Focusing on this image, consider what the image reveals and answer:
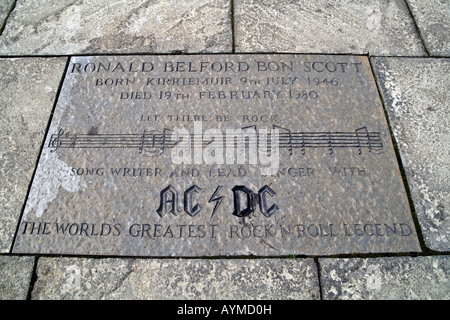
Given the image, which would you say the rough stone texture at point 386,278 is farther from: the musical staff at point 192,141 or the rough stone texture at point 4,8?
the rough stone texture at point 4,8

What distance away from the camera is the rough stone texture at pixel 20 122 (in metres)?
1.97

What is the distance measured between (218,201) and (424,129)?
1465 mm

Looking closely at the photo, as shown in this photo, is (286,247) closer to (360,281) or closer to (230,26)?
(360,281)

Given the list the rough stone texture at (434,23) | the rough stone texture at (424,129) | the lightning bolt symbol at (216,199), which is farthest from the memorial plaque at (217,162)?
the rough stone texture at (434,23)

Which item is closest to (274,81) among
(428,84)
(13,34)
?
(428,84)

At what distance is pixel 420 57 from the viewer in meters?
2.47

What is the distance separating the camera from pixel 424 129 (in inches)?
86.2

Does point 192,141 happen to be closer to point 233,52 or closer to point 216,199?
point 216,199

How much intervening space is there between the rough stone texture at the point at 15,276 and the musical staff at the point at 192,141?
0.69 m

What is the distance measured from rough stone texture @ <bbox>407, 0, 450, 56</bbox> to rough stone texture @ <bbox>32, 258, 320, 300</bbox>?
6.45 feet

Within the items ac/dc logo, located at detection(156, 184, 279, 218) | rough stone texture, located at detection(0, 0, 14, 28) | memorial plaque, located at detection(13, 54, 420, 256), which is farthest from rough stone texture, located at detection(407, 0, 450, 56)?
rough stone texture, located at detection(0, 0, 14, 28)

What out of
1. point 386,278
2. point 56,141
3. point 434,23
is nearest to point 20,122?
point 56,141

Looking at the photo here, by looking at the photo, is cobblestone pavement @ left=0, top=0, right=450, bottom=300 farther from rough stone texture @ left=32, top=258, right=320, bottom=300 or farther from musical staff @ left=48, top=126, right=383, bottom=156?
musical staff @ left=48, top=126, right=383, bottom=156

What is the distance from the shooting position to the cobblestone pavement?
69.1 inches
